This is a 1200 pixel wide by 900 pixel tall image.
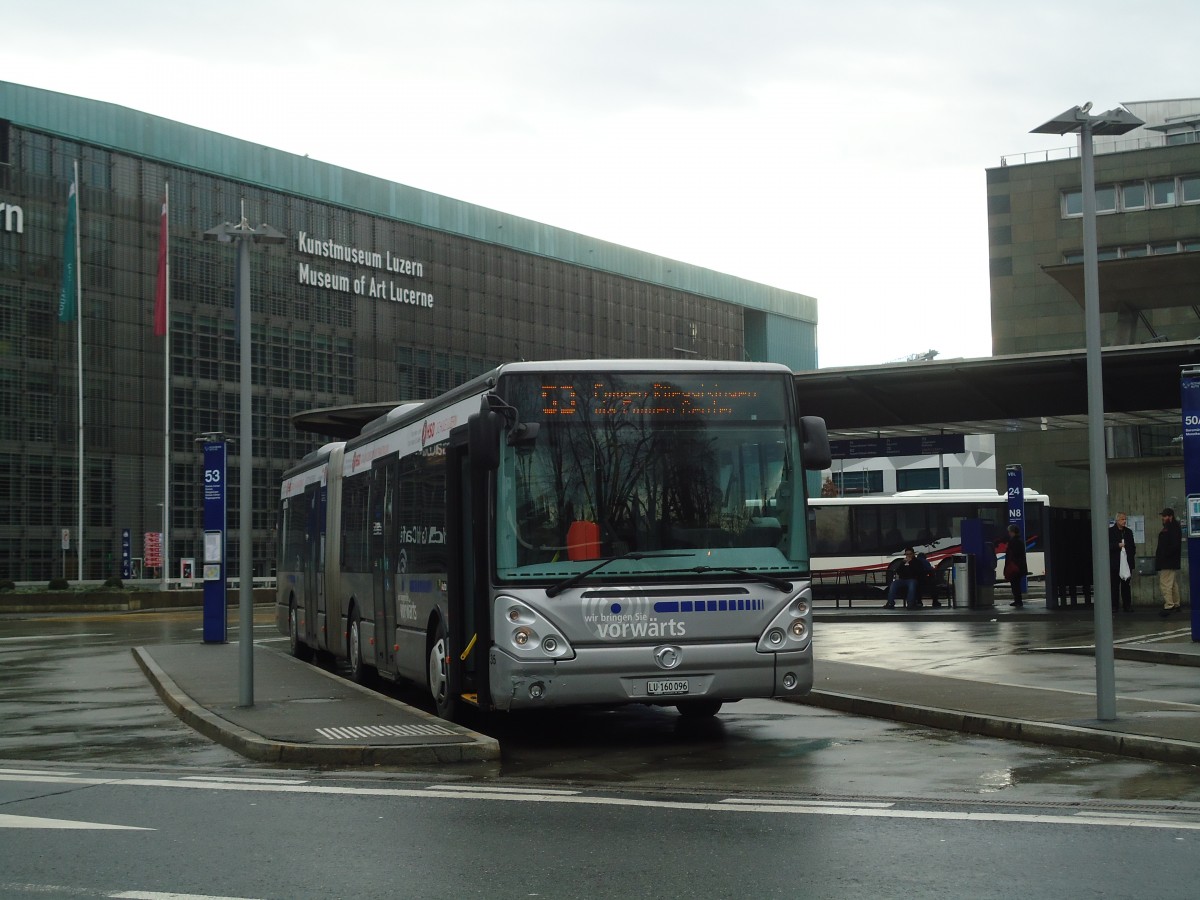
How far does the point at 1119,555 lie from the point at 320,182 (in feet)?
228

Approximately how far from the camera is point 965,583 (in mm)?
34094

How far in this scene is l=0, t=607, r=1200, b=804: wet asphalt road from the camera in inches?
391

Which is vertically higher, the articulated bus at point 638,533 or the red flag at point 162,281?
the red flag at point 162,281

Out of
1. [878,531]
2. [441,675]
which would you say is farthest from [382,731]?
[878,531]

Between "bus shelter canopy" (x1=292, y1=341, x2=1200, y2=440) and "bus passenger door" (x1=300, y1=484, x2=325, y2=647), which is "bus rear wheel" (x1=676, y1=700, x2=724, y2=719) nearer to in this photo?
"bus passenger door" (x1=300, y1=484, x2=325, y2=647)

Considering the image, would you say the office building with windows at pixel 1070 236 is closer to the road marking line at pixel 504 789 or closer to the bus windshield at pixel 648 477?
the bus windshield at pixel 648 477

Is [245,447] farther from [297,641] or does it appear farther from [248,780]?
[297,641]

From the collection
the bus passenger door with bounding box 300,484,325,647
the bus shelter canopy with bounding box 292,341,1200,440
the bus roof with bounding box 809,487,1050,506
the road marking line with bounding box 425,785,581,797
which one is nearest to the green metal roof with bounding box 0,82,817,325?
the bus shelter canopy with bounding box 292,341,1200,440

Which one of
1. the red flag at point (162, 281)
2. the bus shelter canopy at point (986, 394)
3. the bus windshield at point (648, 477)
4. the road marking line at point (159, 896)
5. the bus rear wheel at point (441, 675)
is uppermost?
the red flag at point (162, 281)

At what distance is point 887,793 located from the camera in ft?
31.4

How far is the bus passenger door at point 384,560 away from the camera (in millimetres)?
16047

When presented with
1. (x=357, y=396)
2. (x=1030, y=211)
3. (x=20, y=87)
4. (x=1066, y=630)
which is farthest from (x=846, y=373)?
(x=357, y=396)

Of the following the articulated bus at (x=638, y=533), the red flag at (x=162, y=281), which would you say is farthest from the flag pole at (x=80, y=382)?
the articulated bus at (x=638, y=533)

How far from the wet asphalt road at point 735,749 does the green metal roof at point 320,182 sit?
2481 inches
